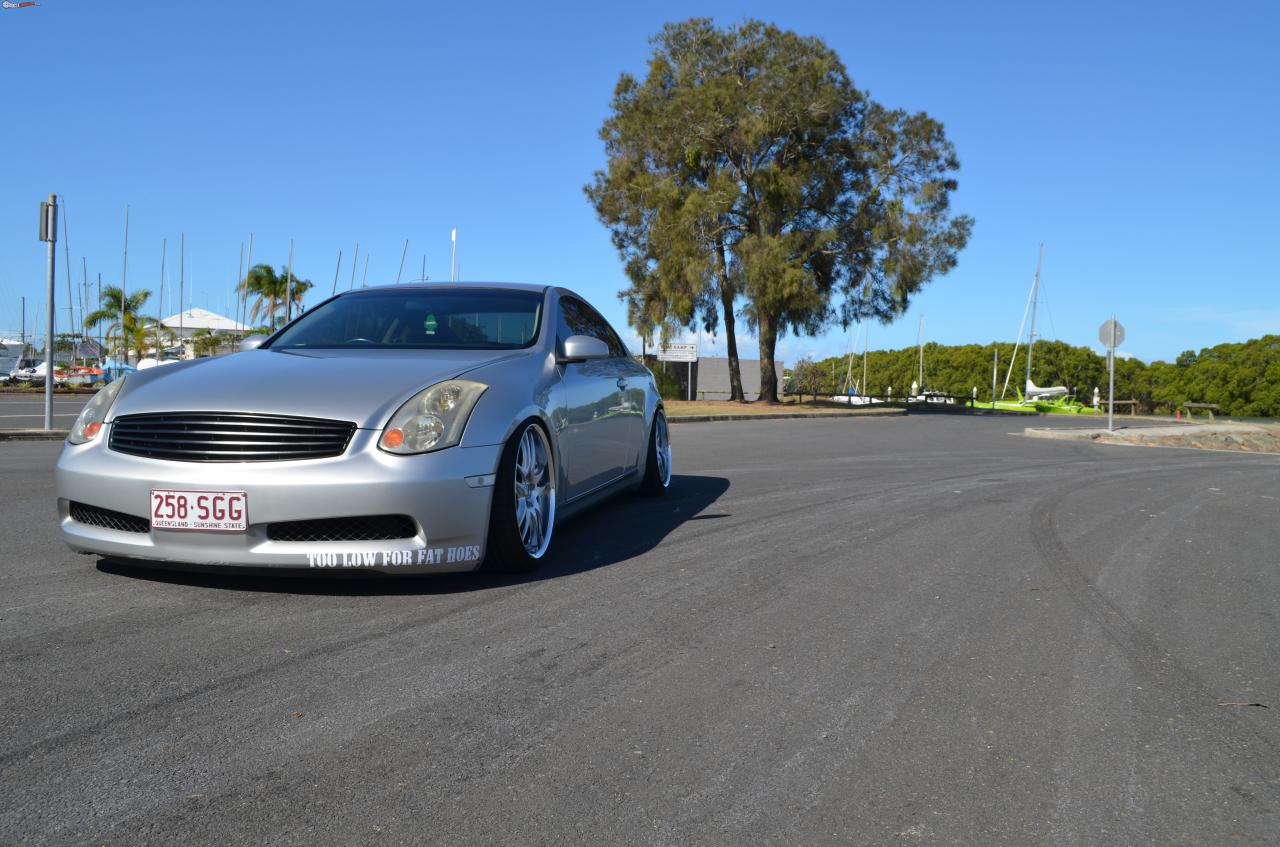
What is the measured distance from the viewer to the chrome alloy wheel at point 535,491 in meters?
4.94

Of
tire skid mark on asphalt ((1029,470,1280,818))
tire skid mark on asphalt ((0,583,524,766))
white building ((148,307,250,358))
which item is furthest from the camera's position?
white building ((148,307,250,358))

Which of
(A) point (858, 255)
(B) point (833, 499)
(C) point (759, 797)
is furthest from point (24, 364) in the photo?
(C) point (759, 797)

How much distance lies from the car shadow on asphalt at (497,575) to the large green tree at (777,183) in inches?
1089

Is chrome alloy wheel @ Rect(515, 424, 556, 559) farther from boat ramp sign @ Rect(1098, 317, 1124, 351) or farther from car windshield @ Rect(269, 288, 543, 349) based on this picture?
boat ramp sign @ Rect(1098, 317, 1124, 351)

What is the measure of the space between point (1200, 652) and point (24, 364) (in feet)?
242

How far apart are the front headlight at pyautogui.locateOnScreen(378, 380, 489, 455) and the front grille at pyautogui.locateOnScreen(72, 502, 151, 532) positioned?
1.06 metres

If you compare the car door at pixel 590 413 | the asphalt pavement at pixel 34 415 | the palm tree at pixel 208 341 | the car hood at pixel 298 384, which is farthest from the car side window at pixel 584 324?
the palm tree at pixel 208 341

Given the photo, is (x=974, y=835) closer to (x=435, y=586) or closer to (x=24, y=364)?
(x=435, y=586)

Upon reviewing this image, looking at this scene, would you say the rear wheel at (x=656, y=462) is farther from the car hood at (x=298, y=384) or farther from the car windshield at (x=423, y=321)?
the car hood at (x=298, y=384)

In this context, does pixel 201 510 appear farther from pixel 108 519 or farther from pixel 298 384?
pixel 298 384

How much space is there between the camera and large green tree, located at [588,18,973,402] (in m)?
35.5

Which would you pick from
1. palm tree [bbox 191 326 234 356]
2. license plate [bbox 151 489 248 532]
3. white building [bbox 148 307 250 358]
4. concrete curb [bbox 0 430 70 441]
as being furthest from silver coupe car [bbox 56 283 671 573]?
white building [bbox 148 307 250 358]

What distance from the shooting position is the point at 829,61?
1458 inches

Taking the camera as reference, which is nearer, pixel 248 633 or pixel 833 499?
pixel 248 633
